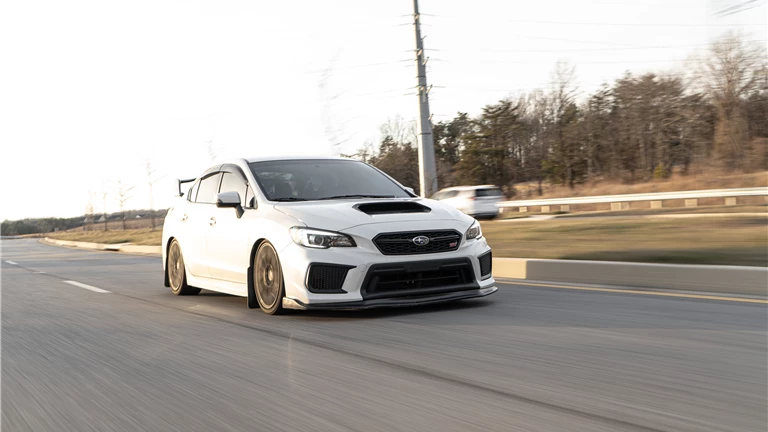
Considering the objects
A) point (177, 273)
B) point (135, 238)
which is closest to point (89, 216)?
point (135, 238)

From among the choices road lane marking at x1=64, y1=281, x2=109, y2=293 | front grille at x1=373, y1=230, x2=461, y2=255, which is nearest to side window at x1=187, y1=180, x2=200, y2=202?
road lane marking at x1=64, y1=281, x2=109, y2=293

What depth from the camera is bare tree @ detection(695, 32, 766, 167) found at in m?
22.7

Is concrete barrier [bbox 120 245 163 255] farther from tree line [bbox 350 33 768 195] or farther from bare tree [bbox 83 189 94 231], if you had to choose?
bare tree [bbox 83 189 94 231]

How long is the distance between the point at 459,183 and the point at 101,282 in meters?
51.0

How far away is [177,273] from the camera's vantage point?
9.91 m

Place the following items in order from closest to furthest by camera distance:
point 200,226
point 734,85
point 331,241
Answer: point 331,241, point 200,226, point 734,85

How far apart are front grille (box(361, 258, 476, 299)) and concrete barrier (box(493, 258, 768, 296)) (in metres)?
2.77

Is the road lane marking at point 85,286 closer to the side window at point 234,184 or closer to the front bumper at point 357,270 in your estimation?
the side window at point 234,184

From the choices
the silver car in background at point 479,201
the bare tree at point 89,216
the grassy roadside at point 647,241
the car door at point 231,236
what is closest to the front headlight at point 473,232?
the car door at point 231,236

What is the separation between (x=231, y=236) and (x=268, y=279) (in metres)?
0.89

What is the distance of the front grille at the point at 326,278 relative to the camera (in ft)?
22.5

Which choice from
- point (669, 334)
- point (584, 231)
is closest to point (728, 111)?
point (584, 231)

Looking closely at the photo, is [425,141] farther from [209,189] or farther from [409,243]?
[409,243]

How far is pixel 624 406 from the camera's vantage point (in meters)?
3.72
